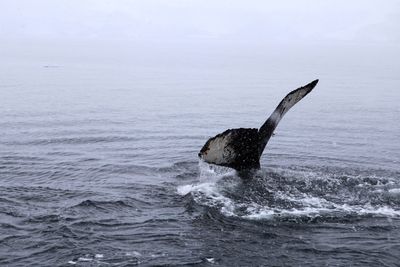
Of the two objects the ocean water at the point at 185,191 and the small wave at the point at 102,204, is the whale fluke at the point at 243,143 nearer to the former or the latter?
the ocean water at the point at 185,191

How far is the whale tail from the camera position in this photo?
10.7 meters

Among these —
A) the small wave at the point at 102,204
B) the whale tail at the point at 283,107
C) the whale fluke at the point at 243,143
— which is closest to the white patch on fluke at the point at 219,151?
the whale fluke at the point at 243,143

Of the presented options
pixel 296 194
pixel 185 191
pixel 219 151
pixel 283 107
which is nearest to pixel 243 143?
pixel 219 151

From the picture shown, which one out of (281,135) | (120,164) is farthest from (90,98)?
(120,164)

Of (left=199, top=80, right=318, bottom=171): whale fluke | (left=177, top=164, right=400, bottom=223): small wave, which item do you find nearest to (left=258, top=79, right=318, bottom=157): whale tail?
(left=199, top=80, right=318, bottom=171): whale fluke

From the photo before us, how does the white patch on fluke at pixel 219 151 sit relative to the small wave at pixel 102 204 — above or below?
above

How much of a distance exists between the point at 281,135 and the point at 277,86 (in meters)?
20.1

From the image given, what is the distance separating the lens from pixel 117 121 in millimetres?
22219

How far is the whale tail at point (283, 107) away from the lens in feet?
35.0

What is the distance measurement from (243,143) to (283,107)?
1.12 metres

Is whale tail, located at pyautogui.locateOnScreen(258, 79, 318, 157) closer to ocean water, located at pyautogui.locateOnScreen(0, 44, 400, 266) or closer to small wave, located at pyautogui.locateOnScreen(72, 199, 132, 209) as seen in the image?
ocean water, located at pyautogui.locateOnScreen(0, 44, 400, 266)

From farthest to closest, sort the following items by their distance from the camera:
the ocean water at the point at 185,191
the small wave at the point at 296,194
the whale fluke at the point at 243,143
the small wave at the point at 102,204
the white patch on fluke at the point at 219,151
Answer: the small wave at the point at 102,204 < the small wave at the point at 296,194 < the whale fluke at the point at 243,143 < the white patch on fluke at the point at 219,151 < the ocean water at the point at 185,191

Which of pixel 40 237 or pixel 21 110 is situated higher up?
pixel 21 110

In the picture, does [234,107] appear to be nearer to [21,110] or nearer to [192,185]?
[21,110]
